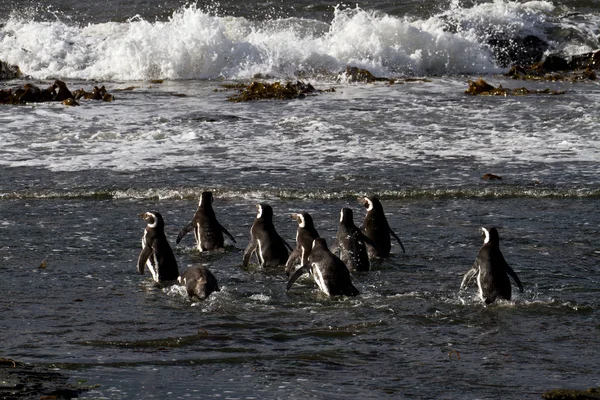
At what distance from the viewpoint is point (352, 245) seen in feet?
28.1

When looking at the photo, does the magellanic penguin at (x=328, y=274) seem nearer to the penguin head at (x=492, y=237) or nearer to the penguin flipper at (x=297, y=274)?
the penguin flipper at (x=297, y=274)

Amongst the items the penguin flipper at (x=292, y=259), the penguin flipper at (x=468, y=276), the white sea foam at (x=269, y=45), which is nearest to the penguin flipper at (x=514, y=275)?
the penguin flipper at (x=468, y=276)

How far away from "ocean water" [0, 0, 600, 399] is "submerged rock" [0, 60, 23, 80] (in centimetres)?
30

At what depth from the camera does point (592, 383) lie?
5.73 metres

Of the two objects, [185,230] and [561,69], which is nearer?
[185,230]

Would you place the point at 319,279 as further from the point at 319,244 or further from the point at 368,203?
the point at 368,203

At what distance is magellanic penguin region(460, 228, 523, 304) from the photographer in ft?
24.4

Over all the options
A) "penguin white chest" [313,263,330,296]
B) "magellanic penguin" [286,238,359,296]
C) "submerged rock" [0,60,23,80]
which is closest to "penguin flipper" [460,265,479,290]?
"magellanic penguin" [286,238,359,296]

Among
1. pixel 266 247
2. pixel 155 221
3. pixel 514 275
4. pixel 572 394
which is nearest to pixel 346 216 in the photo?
pixel 266 247

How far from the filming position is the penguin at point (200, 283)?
744 cm

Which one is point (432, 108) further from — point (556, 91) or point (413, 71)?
point (413, 71)

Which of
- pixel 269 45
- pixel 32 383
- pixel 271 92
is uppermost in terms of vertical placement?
pixel 269 45

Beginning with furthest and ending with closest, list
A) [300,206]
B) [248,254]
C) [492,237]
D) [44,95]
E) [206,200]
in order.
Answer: [44,95] < [300,206] < [206,200] < [248,254] < [492,237]

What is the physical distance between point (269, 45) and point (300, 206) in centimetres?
1231
